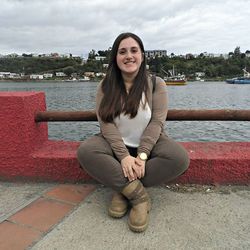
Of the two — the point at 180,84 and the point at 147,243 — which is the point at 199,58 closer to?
the point at 180,84

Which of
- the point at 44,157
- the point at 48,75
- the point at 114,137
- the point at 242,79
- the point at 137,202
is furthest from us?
the point at 48,75

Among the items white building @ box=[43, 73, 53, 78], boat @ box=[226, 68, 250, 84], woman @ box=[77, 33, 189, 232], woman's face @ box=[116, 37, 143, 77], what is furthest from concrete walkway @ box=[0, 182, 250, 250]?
white building @ box=[43, 73, 53, 78]

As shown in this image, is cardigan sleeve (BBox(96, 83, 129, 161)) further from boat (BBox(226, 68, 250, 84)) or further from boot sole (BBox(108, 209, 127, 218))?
boat (BBox(226, 68, 250, 84))

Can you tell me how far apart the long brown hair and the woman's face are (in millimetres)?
37

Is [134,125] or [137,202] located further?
[134,125]

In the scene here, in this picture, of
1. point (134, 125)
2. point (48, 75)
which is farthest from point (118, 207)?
point (48, 75)

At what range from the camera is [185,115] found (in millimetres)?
2811

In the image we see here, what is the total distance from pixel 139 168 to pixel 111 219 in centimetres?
41

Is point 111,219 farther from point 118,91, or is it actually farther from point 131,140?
point 118,91

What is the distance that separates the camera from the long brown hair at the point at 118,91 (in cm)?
233

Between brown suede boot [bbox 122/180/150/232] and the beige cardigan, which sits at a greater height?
the beige cardigan

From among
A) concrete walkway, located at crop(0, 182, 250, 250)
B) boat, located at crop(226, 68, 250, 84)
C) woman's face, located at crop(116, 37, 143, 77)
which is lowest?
boat, located at crop(226, 68, 250, 84)

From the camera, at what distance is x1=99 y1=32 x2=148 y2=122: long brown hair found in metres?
2.33

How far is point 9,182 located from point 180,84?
260 ft
